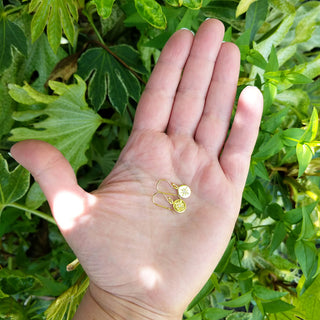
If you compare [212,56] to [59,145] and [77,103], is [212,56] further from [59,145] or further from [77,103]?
[59,145]

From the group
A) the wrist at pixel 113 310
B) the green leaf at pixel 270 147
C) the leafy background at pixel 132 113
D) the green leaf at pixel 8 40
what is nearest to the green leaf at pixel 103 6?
the leafy background at pixel 132 113

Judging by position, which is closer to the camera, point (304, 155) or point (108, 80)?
point (304, 155)

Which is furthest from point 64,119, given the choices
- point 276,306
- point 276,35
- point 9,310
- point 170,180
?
point 276,306

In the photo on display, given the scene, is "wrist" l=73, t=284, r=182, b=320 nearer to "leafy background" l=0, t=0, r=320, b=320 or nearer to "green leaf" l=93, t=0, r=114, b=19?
"leafy background" l=0, t=0, r=320, b=320

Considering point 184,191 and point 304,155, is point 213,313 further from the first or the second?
point 304,155

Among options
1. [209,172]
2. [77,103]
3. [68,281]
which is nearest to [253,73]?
[209,172]

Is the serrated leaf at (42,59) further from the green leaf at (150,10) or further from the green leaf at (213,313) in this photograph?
the green leaf at (213,313)
